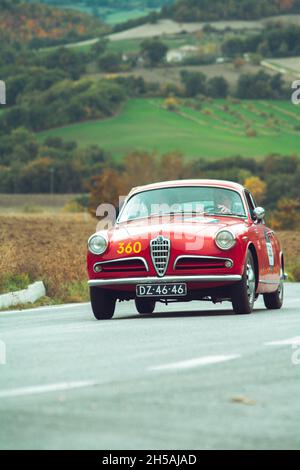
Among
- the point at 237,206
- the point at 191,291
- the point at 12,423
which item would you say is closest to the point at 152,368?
the point at 12,423

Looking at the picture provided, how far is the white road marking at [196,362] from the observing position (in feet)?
32.3

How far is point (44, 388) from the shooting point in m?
8.71

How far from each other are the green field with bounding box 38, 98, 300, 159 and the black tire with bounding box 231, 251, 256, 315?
5902 inches

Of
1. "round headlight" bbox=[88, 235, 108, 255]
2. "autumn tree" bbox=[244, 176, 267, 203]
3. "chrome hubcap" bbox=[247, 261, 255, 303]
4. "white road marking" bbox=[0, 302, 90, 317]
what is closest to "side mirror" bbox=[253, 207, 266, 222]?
"chrome hubcap" bbox=[247, 261, 255, 303]

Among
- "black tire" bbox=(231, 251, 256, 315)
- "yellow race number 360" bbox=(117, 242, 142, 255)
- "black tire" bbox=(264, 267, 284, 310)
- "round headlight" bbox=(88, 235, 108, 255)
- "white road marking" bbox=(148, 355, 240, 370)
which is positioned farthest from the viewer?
"black tire" bbox=(264, 267, 284, 310)

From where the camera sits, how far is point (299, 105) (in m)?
192

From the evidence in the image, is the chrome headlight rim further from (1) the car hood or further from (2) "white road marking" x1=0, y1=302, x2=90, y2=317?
(2) "white road marking" x1=0, y1=302, x2=90, y2=317

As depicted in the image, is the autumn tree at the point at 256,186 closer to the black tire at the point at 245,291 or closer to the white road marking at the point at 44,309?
the white road marking at the point at 44,309

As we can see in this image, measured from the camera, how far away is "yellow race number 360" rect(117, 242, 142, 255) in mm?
16625

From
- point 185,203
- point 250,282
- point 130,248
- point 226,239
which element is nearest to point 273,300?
point 185,203

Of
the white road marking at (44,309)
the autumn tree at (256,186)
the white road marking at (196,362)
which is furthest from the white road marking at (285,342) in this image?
the autumn tree at (256,186)

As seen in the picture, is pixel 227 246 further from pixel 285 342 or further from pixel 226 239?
pixel 285 342
